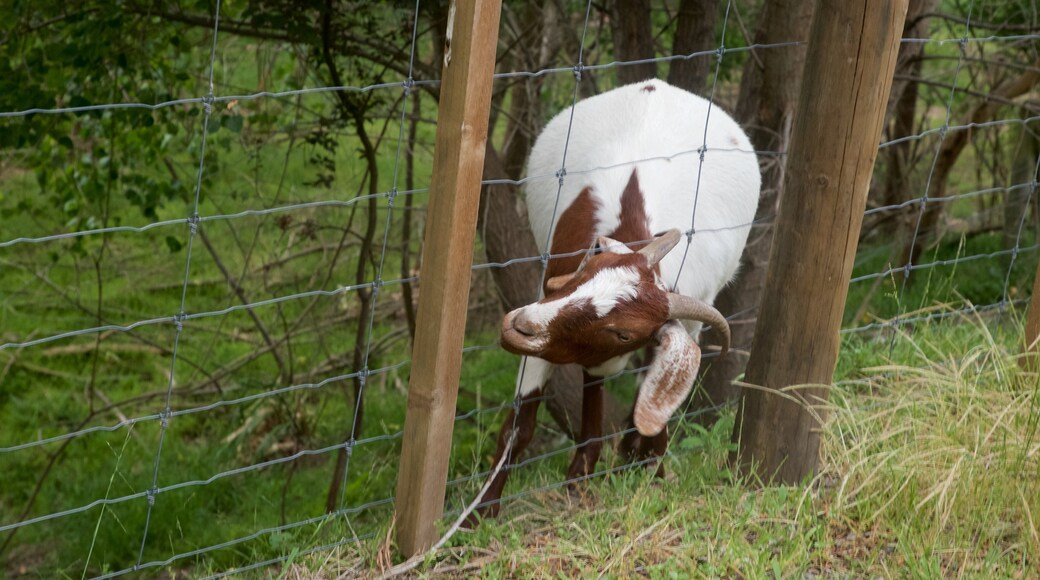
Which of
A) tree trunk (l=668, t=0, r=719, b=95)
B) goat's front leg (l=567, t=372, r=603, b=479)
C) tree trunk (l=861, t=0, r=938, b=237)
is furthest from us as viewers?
tree trunk (l=861, t=0, r=938, b=237)

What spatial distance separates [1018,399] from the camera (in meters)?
3.60

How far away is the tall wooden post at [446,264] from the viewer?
2.72 metres

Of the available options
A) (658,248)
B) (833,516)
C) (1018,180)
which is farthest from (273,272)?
(1018,180)

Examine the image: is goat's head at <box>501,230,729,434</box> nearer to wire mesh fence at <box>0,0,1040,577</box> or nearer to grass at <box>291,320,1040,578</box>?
grass at <box>291,320,1040,578</box>

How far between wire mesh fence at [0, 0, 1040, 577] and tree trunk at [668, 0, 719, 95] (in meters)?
0.07

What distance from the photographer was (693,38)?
5.73 metres

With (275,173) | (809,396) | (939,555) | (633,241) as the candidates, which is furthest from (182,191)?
(939,555)

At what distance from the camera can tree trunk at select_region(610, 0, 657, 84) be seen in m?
5.75

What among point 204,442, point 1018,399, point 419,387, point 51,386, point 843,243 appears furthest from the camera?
point 51,386

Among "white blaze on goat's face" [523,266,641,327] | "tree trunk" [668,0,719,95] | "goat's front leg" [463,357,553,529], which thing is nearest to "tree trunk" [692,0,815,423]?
"tree trunk" [668,0,719,95]

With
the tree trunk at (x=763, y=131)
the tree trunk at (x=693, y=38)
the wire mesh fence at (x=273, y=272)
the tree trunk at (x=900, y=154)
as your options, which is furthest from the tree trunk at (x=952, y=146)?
the tree trunk at (x=693, y=38)

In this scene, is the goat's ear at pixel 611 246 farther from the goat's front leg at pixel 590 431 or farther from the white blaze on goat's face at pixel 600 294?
the goat's front leg at pixel 590 431

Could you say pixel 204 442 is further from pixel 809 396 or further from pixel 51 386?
pixel 809 396

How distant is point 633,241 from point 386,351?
13.3 ft
